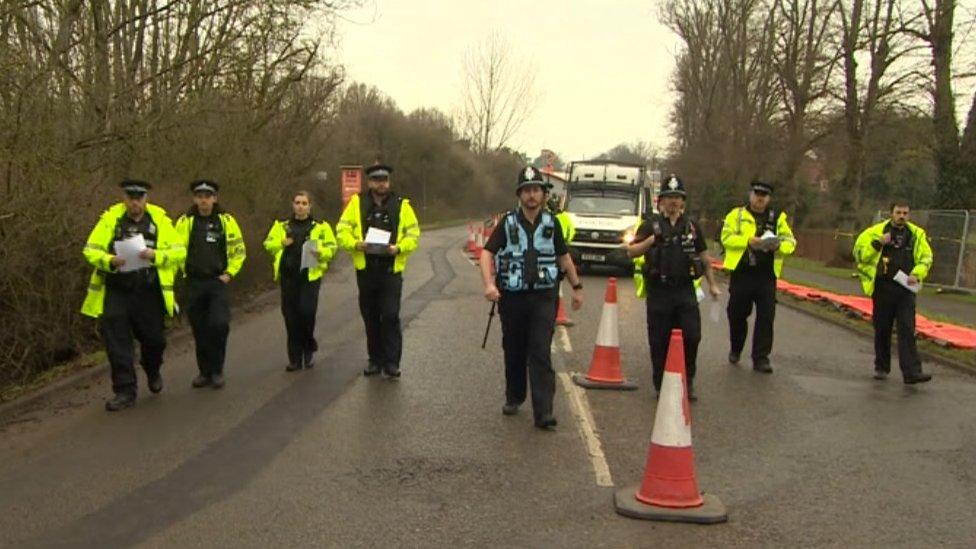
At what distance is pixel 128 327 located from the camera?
8055 mm

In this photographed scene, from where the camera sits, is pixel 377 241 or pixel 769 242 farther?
pixel 769 242

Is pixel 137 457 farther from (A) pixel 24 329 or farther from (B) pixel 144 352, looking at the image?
(A) pixel 24 329

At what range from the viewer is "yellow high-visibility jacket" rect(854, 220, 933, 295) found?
31.6 ft

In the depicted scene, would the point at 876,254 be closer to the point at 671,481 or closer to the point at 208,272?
the point at 671,481

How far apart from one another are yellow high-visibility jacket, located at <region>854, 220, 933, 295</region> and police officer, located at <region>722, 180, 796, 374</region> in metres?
0.72

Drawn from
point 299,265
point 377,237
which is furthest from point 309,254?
point 377,237

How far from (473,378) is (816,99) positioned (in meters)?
27.6

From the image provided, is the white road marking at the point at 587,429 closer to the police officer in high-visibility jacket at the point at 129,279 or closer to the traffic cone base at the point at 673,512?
the traffic cone base at the point at 673,512

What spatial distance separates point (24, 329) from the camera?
28.8ft

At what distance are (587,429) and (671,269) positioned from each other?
1735 millimetres

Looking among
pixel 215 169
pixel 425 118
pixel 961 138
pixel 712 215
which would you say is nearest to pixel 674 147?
pixel 712 215

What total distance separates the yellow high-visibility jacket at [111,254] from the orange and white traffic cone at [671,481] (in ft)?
14.6

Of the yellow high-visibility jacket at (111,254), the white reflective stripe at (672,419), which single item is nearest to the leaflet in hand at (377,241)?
the yellow high-visibility jacket at (111,254)

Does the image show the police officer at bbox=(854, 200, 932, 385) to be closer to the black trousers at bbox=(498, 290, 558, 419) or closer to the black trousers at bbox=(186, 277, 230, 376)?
the black trousers at bbox=(498, 290, 558, 419)
